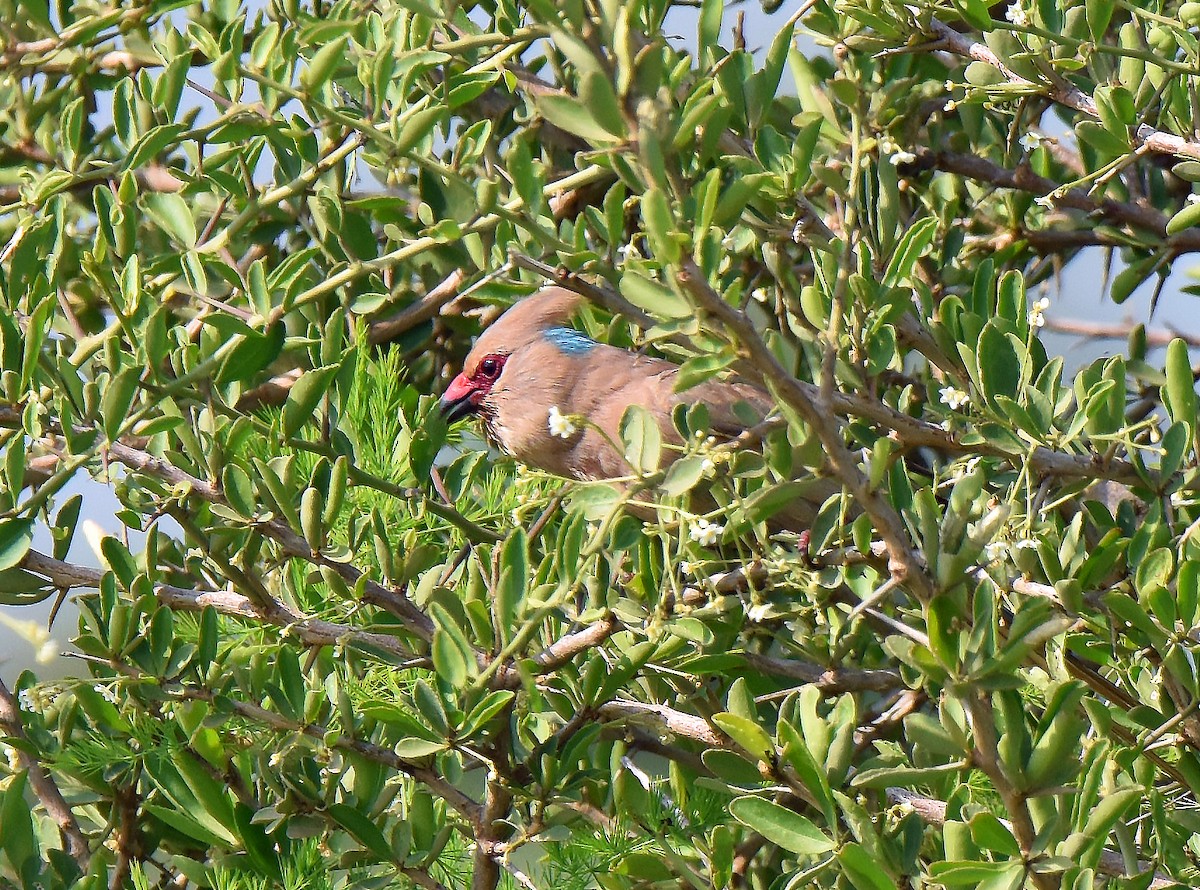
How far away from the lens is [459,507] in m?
2.40

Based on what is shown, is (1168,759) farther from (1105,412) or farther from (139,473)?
(139,473)

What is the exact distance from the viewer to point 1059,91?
83.3 inches

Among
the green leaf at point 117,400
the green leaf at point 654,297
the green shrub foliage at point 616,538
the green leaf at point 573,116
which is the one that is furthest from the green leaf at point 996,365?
the green leaf at point 117,400

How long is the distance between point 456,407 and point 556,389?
0.95 ft

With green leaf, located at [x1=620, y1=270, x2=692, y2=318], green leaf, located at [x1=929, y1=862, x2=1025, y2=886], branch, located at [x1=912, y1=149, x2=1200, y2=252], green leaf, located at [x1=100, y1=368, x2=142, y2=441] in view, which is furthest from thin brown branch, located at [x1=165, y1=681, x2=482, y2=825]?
branch, located at [x1=912, y1=149, x2=1200, y2=252]

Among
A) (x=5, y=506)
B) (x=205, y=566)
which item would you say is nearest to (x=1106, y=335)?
(x=205, y=566)

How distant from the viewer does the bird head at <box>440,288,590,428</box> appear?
339cm

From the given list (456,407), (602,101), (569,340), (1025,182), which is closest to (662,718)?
(602,101)

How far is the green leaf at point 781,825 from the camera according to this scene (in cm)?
151

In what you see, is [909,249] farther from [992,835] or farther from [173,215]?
[173,215]

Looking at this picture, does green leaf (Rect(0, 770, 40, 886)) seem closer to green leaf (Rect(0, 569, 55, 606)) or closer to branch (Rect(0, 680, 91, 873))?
branch (Rect(0, 680, 91, 873))

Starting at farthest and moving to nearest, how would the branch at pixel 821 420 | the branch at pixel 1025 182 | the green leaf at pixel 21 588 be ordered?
the branch at pixel 1025 182
the green leaf at pixel 21 588
the branch at pixel 821 420

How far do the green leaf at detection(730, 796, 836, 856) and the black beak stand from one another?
188cm

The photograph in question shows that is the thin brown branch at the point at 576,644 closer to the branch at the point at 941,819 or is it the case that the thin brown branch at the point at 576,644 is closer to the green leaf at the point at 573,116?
the branch at the point at 941,819
